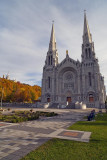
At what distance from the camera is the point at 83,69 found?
44.0 meters

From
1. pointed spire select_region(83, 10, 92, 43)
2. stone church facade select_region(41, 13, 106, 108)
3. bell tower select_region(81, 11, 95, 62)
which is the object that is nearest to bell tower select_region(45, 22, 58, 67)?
stone church facade select_region(41, 13, 106, 108)

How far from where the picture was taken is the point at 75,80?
46344mm

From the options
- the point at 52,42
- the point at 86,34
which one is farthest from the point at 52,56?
the point at 86,34

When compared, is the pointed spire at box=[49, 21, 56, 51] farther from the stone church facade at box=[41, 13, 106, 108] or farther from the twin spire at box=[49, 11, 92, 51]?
the stone church facade at box=[41, 13, 106, 108]

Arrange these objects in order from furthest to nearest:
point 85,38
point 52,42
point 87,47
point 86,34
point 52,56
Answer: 1. point 52,42
2. point 52,56
3. point 86,34
4. point 85,38
5. point 87,47

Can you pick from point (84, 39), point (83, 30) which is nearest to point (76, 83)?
point (84, 39)

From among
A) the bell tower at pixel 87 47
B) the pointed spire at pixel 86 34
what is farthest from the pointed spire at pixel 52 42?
the pointed spire at pixel 86 34

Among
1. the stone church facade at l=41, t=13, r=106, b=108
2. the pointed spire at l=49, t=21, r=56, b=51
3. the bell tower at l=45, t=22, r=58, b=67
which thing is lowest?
the stone church facade at l=41, t=13, r=106, b=108

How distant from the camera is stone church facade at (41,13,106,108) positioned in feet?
134

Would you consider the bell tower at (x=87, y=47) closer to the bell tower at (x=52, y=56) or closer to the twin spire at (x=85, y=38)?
the twin spire at (x=85, y=38)

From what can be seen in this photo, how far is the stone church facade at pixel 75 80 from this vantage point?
40.8 meters

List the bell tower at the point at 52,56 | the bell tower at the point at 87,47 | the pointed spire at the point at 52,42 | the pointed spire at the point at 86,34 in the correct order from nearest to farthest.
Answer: the bell tower at the point at 87,47, the pointed spire at the point at 86,34, the bell tower at the point at 52,56, the pointed spire at the point at 52,42

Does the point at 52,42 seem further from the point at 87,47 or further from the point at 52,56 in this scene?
the point at 87,47

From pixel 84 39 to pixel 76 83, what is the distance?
860 inches
